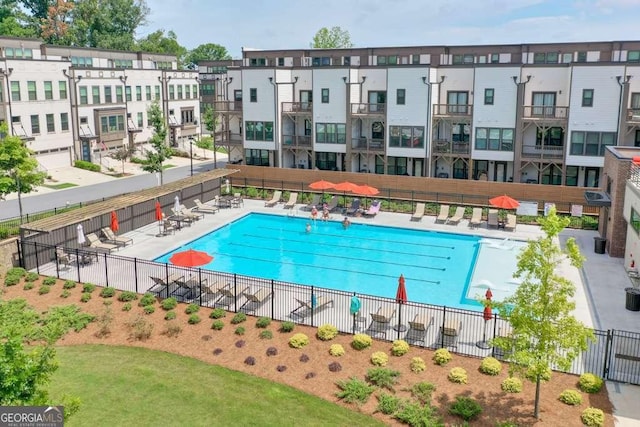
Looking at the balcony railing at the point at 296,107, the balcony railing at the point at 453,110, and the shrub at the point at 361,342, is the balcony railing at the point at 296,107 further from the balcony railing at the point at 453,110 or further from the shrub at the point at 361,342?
the shrub at the point at 361,342

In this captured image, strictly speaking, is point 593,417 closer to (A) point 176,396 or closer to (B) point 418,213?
(A) point 176,396

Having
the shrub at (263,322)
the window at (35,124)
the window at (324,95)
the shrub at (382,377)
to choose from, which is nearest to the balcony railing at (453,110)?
the window at (324,95)

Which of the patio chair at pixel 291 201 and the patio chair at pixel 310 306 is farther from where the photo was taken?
the patio chair at pixel 291 201

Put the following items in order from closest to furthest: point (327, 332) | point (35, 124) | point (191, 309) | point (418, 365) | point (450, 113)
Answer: point (418, 365) → point (327, 332) → point (191, 309) → point (450, 113) → point (35, 124)

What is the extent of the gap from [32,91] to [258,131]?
20943mm

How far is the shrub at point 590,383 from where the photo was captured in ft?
56.7

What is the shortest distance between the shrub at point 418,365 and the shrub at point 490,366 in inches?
74.9

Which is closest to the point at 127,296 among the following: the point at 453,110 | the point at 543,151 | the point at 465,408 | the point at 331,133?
the point at 465,408

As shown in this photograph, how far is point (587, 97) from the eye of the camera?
3978 cm

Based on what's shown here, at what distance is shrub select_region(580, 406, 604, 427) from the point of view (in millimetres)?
15555

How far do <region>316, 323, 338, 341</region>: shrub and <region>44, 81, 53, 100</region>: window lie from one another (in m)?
43.4

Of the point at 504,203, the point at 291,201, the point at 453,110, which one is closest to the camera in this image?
the point at 504,203

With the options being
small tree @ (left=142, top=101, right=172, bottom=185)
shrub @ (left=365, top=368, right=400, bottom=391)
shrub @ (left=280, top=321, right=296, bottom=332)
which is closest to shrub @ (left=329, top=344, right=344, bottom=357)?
shrub @ (left=365, top=368, right=400, bottom=391)

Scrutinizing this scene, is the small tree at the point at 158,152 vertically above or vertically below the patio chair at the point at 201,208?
above
